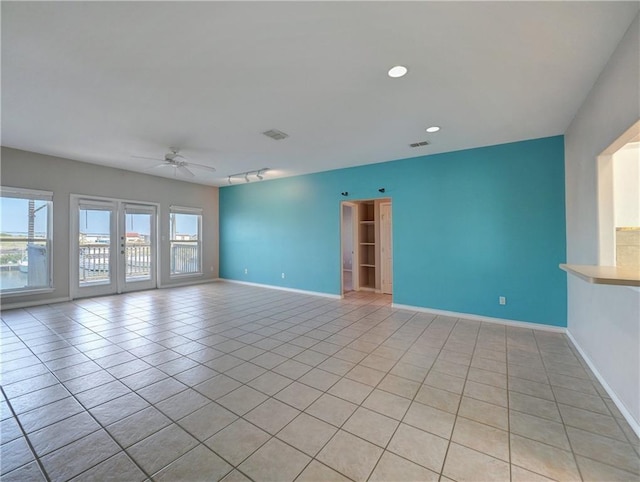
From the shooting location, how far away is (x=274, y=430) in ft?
6.22

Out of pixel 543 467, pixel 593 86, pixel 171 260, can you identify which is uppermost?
pixel 593 86

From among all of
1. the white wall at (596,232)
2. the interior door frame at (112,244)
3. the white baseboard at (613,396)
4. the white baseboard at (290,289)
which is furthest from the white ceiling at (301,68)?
the white baseboard at (290,289)

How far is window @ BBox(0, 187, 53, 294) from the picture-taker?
15.8ft

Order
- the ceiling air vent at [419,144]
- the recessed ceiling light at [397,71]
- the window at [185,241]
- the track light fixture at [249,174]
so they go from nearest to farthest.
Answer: the recessed ceiling light at [397,71] → the ceiling air vent at [419,144] → the track light fixture at [249,174] → the window at [185,241]

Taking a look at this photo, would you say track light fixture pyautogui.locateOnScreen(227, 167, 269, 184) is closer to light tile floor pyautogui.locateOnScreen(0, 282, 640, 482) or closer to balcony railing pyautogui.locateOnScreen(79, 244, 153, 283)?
balcony railing pyautogui.locateOnScreen(79, 244, 153, 283)

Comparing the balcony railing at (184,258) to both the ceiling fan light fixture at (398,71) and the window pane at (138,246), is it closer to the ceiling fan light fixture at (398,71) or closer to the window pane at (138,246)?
the window pane at (138,246)

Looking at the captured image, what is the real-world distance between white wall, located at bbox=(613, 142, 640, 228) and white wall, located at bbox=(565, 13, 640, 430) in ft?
0.47

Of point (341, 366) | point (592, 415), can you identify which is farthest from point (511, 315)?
point (341, 366)

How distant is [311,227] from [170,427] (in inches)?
189

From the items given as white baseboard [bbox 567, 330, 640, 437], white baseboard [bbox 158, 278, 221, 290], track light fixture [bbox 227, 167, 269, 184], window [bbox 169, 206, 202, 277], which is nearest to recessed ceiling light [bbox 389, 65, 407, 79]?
white baseboard [bbox 567, 330, 640, 437]

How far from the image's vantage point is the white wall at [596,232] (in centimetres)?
192

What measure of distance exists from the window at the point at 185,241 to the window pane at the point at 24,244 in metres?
2.45

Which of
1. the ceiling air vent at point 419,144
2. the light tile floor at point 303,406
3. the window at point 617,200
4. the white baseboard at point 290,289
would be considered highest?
the ceiling air vent at point 419,144

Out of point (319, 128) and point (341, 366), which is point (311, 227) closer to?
point (319, 128)
